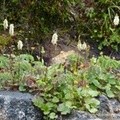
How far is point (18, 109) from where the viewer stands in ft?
12.5

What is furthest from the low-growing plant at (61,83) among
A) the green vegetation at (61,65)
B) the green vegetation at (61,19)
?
the green vegetation at (61,19)

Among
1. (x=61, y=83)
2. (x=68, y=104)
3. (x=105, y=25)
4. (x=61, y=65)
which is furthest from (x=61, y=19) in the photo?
(x=68, y=104)

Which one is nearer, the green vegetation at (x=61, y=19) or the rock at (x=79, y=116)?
the rock at (x=79, y=116)

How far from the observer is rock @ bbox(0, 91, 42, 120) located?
12.4 ft

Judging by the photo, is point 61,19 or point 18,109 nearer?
point 18,109

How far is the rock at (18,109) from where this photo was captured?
12.4ft

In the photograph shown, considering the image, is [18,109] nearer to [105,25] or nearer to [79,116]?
[79,116]

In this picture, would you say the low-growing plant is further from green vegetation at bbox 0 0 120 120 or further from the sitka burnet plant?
the sitka burnet plant

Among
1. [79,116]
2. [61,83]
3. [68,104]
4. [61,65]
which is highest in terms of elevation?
[61,65]

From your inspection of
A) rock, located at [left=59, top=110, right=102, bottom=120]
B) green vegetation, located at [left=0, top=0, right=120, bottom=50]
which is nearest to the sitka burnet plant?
green vegetation, located at [left=0, top=0, right=120, bottom=50]

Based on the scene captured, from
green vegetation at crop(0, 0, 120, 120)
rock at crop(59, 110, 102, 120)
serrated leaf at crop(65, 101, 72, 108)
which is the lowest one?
rock at crop(59, 110, 102, 120)

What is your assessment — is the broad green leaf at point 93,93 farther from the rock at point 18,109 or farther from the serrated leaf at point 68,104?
the rock at point 18,109

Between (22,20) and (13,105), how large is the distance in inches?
77.9

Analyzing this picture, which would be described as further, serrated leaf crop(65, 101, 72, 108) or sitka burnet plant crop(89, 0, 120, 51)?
sitka burnet plant crop(89, 0, 120, 51)
